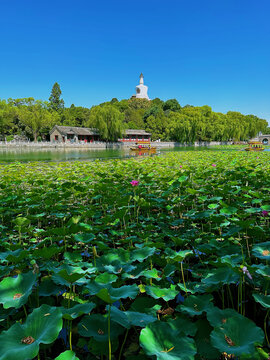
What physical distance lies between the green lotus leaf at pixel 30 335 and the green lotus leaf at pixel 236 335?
18.5 inches

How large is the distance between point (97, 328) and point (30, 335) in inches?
10.5

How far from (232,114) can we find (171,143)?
2960 centimetres

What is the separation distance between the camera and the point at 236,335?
0.74 metres

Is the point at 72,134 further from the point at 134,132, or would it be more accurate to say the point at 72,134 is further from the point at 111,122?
the point at 134,132

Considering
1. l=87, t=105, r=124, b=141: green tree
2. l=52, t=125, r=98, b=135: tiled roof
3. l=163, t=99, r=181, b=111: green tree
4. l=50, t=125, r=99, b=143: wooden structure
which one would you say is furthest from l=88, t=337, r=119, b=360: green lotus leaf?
l=163, t=99, r=181, b=111: green tree

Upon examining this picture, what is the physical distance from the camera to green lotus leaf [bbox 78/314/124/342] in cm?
85

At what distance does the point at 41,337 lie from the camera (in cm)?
68

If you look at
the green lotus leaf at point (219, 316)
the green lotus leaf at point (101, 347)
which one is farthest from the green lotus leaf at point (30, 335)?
the green lotus leaf at point (219, 316)

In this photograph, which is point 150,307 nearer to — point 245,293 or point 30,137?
point 245,293

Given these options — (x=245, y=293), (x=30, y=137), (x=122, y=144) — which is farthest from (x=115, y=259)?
(x=30, y=137)

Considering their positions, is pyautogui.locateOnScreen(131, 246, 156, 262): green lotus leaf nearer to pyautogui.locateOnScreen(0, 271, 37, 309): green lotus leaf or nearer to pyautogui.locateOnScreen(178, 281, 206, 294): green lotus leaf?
pyautogui.locateOnScreen(178, 281, 206, 294): green lotus leaf

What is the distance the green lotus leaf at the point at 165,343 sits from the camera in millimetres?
679

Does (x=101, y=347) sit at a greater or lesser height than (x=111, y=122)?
lesser

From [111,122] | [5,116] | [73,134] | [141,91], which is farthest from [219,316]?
[141,91]
